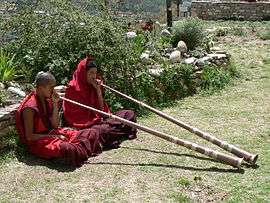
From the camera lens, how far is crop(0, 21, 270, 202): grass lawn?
5.18 meters

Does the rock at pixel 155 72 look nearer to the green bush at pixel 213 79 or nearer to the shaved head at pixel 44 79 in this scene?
the green bush at pixel 213 79

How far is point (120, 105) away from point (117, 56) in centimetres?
76

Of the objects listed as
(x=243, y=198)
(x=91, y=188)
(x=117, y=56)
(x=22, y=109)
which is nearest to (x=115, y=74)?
(x=117, y=56)

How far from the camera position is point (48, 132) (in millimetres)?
6137

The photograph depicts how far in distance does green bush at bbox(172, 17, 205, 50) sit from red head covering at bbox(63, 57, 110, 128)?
13.9 ft

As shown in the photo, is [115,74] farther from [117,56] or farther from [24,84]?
[24,84]

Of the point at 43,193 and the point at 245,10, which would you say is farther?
the point at 245,10

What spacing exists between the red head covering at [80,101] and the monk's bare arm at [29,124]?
78cm

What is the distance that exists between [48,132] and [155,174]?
1.39 meters

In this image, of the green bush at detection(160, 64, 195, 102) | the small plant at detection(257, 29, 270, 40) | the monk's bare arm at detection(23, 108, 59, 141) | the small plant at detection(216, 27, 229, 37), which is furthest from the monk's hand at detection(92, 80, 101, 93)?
the small plant at detection(216, 27, 229, 37)

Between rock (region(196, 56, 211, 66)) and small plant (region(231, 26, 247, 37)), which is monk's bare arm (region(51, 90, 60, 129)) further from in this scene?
small plant (region(231, 26, 247, 37))

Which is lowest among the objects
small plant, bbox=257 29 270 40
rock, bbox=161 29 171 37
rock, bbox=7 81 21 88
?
small plant, bbox=257 29 270 40

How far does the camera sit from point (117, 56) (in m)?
7.88

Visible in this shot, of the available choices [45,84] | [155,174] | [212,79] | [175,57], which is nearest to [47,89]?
[45,84]
